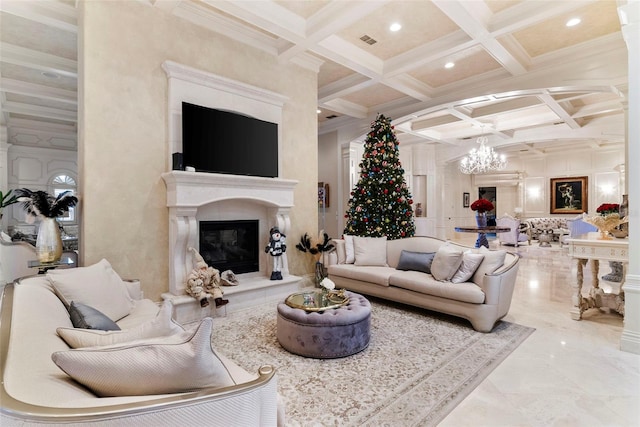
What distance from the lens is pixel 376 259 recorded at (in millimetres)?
4629

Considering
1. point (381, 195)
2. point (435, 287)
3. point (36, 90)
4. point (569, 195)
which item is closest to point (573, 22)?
point (381, 195)

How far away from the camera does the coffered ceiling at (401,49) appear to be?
11.6ft

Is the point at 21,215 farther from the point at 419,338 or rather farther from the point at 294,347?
the point at 419,338

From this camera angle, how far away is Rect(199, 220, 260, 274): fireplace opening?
4.18 m

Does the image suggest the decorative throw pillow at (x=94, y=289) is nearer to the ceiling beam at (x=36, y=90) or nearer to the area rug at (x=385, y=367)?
the area rug at (x=385, y=367)

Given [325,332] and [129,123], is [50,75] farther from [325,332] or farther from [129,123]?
[325,332]

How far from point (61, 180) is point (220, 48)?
745 cm

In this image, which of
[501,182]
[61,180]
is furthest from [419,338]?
[501,182]

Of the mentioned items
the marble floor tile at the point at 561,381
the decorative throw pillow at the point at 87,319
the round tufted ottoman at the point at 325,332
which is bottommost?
the marble floor tile at the point at 561,381

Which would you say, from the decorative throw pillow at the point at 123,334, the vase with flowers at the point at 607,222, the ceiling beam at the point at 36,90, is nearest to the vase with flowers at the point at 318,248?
the vase with flowers at the point at 607,222

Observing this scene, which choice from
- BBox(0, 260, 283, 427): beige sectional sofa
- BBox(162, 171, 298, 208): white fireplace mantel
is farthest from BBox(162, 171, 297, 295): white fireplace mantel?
BBox(0, 260, 283, 427): beige sectional sofa

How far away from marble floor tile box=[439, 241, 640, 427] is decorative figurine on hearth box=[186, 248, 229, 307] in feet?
8.58

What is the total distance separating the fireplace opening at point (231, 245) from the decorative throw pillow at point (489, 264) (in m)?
2.92

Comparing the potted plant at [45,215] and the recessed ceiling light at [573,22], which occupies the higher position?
the recessed ceiling light at [573,22]
